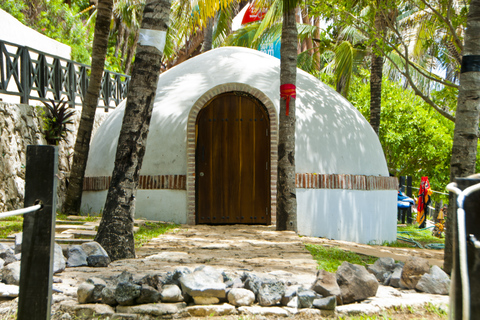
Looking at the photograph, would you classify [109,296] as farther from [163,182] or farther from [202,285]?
[163,182]

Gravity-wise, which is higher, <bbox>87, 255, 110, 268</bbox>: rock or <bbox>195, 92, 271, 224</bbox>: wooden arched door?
<bbox>195, 92, 271, 224</bbox>: wooden arched door

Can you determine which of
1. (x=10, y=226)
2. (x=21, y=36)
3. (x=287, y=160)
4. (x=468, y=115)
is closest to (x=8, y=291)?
(x=10, y=226)

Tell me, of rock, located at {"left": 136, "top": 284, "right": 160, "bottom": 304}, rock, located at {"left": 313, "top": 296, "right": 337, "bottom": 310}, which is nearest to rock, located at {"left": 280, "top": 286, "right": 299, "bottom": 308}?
rock, located at {"left": 313, "top": 296, "right": 337, "bottom": 310}

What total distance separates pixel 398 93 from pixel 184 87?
1618 cm

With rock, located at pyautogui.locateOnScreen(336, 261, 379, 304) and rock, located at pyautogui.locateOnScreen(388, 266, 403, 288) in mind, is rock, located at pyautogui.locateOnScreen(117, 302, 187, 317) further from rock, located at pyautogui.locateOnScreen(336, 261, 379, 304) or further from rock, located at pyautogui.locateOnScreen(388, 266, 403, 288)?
rock, located at pyautogui.locateOnScreen(388, 266, 403, 288)

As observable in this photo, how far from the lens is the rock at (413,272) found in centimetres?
443

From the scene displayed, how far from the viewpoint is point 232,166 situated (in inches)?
381

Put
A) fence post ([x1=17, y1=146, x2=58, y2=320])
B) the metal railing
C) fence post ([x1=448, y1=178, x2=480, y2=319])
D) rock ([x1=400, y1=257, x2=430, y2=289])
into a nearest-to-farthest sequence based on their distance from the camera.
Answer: fence post ([x1=448, y1=178, x2=480, y2=319]), fence post ([x1=17, y1=146, x2=58, y2=320]), rock ([x1=400, y1=257, x2=430, y2=289]), the metal railing

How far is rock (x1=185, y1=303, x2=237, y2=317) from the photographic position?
145 inches

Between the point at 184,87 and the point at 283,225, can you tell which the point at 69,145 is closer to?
the point at 184,87

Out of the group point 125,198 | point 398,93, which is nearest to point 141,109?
point 125,198

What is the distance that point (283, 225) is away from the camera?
8516 millimetres

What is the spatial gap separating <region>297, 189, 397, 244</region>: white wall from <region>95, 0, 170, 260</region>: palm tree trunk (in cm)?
472

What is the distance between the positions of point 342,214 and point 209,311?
6.60m
